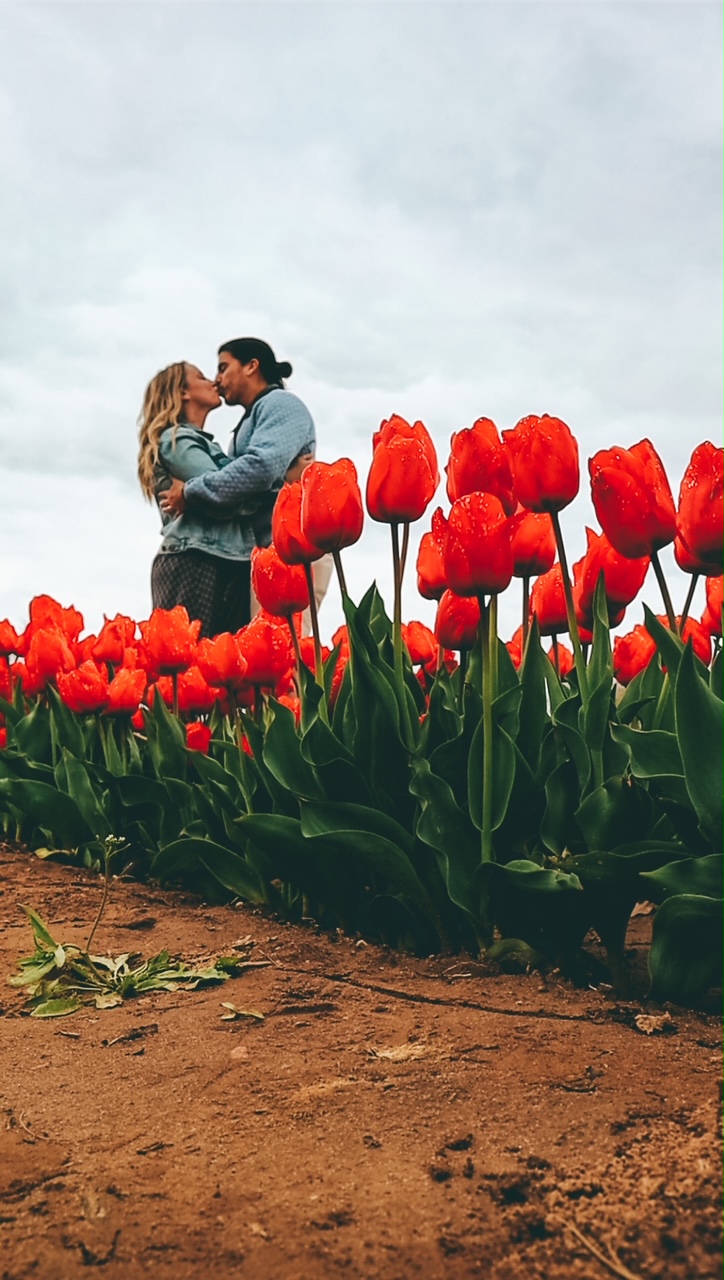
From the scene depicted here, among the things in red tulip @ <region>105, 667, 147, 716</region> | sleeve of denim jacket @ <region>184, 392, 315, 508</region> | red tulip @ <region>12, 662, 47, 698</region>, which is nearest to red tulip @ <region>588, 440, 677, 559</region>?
red tulip @ <region>105, 667, 147, 716</region>

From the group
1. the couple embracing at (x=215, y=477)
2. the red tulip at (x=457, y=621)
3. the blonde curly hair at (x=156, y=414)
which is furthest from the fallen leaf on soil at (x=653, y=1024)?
the blonde curly hair at (x=156, y=414)

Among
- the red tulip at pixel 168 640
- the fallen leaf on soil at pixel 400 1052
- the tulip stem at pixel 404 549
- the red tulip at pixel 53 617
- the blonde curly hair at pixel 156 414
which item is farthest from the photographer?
the blonde curly hair at pixel 156 414

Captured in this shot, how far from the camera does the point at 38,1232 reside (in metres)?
1.36

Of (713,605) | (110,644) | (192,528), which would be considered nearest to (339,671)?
(110,644)

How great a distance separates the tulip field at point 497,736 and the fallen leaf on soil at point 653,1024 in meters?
0.14

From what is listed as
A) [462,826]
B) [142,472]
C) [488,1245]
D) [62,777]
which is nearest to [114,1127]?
[488,1245]

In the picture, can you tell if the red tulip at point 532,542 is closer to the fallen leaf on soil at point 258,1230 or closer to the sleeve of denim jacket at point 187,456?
the fallen leaf on soil at point 258,1230

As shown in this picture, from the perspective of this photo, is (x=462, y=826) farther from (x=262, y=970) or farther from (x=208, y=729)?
(x=208, y=729)

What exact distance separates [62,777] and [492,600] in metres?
2.49

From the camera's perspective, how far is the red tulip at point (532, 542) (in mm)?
2570

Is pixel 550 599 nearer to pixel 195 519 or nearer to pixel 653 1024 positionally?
pixel 653 1024

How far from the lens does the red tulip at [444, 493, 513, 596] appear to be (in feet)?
6.83

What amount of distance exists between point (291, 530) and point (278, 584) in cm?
28

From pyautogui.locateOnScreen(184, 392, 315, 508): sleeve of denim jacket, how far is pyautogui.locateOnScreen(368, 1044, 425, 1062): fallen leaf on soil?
195 inches
